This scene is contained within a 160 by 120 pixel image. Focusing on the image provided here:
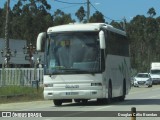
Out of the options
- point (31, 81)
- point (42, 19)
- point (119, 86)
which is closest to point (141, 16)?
point (42, 19)

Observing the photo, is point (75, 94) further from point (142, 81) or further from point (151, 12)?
point (151, 12)

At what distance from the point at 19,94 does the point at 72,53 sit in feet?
31.3

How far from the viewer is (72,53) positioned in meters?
25.4

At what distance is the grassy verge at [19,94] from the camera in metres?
32.3

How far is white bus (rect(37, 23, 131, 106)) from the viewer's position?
82.5ft

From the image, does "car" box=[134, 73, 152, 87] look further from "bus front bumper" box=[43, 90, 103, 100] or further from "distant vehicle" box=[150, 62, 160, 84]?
"bus front bumper" box=[43, 90, 103, 100]

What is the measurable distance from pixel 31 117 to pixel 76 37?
6.91 metres

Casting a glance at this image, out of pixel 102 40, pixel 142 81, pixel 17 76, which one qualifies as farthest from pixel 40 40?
pixel 142 81

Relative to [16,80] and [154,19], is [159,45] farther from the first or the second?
[16,80]

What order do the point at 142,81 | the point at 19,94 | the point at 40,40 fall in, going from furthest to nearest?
the point at 142,81 < the point at 19,94 < the point at 40,40

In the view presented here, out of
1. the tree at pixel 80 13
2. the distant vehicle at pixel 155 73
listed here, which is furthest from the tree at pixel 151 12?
the distant vehicle at pixel 155 73

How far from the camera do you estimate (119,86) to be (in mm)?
29328

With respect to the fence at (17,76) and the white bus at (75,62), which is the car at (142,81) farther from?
the white bus at (75,62)

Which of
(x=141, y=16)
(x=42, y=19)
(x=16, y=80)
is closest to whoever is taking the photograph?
(x=16, y=80)
